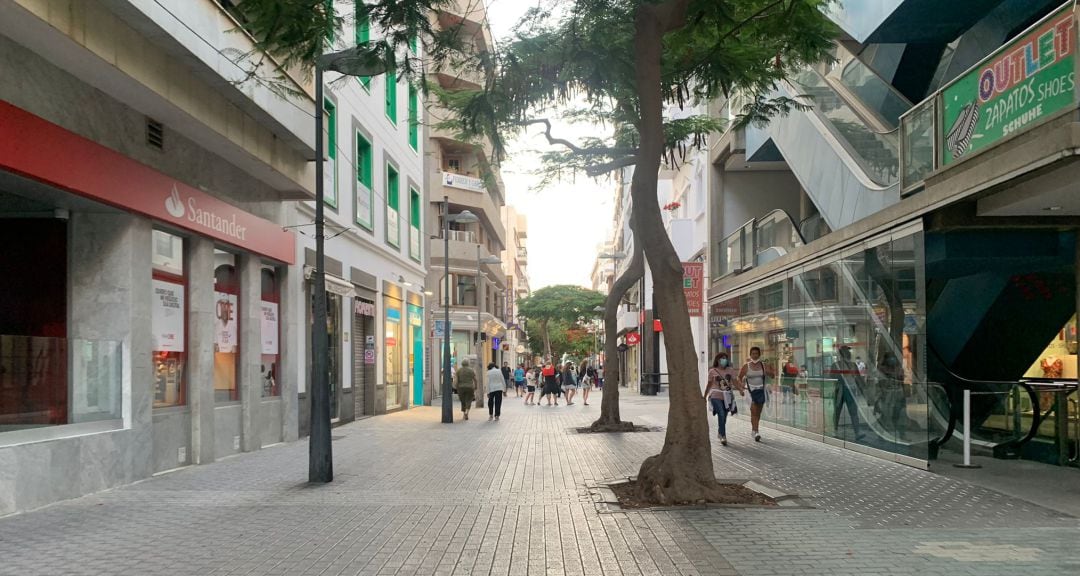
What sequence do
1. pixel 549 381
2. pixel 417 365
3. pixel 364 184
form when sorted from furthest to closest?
1. pixel 549 381
2. pixel 417 365
3. pixel 364 184

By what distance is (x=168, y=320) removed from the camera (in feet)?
41.4

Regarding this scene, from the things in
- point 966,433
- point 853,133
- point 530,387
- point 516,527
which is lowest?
point 530,387

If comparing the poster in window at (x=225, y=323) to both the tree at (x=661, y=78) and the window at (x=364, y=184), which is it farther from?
the window at (x=364, y=184)

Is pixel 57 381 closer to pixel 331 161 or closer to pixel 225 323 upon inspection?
pixel 225 323

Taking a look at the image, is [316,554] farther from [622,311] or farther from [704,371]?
[622,311]

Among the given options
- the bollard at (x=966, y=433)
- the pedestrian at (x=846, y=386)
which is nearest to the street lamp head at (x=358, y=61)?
the bollard at (x=966, y=433)

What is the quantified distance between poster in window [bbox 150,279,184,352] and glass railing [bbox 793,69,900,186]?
1034cm

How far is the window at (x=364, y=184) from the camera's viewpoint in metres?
22.0

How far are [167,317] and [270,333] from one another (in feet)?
12.1

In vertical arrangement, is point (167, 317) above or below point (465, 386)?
above

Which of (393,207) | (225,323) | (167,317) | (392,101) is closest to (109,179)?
(167,317)

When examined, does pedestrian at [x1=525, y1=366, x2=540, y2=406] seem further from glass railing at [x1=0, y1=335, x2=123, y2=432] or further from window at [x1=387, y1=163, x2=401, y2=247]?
glass railing at [x1=0, y1=335, x2=123, y2=432]

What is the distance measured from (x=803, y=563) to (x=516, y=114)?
343 inches

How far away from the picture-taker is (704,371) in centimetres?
3184
